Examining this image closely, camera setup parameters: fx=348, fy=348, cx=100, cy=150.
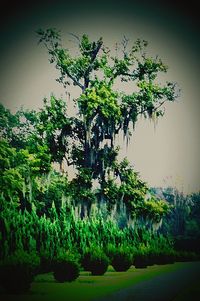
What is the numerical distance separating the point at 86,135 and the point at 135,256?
30.5 feet

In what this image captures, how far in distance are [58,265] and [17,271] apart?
3.27m

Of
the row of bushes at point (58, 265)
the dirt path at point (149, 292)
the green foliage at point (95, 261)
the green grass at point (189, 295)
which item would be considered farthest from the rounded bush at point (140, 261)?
the green grass at point (189, 295)

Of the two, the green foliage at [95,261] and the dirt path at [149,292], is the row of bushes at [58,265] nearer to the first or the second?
the green foliage at [95,261]

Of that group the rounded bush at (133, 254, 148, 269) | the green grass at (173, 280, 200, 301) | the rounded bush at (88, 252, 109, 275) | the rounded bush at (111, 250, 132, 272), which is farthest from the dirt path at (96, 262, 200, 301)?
the rounded bush at (133, 254, 148, 269)

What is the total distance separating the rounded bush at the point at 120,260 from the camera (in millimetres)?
17125

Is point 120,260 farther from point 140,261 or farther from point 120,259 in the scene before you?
point 140,261

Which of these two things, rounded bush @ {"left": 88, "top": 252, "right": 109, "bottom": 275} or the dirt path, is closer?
the dirt path

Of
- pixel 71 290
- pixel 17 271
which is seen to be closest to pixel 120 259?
pixel 71 290

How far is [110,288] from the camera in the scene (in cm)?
1126

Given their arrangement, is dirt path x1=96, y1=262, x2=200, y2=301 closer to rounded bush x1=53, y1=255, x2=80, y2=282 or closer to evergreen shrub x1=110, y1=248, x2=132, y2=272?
rounded bush x1=53, y1=255, x2=80, y2=282

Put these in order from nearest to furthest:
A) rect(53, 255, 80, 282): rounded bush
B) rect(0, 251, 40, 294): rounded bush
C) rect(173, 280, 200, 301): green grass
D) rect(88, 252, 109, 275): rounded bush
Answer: rect(0, 251, 40, 294): rounded bush → rect(173, 280, 200, 301): green grass → rect(53, 255, 80, 282): rounded bush → rect(88, 252, 109, 275): rounded bush

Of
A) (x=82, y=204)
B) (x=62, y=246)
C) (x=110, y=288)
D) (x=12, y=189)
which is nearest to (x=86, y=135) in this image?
(x=82, y=204)

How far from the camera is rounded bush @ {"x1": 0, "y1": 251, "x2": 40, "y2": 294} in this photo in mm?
9133

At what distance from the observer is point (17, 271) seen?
9.14 meters
